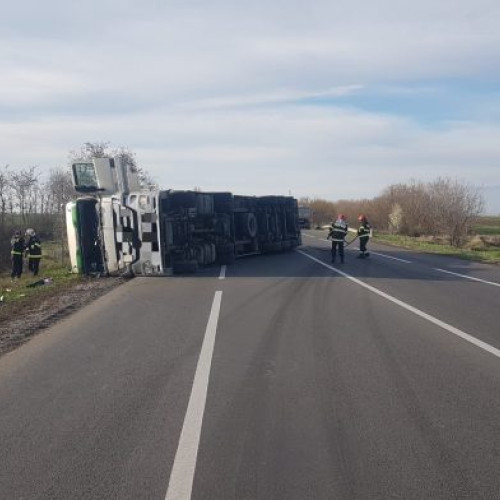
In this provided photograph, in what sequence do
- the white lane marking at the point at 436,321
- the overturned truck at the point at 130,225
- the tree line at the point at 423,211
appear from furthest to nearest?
the tree line at the point at 423,211
the overturned truck at the point at 130,225
the white lane marking at the point at 436,321

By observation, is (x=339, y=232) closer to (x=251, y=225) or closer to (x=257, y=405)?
(x=251, y=225)

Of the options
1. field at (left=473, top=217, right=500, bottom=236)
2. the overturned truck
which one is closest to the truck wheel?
the overturned truck

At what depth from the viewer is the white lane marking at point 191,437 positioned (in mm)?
4137

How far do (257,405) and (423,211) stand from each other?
45.9 meters

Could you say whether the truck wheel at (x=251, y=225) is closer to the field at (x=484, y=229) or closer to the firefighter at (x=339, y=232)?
the firefighter at (x=339, y=232)

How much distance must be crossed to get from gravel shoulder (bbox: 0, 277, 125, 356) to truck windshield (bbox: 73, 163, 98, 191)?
2.57 m

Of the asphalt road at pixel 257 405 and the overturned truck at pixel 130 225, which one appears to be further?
the overturned truck at pixel 130 225

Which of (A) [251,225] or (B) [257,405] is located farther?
(A) [251,225]

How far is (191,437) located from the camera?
5020mm

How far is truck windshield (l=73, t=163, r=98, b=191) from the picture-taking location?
17969 millimetres

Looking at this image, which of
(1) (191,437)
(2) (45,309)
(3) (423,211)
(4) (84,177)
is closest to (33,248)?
(4) (84,177)

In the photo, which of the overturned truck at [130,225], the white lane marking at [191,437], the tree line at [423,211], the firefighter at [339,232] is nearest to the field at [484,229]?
the tree line at [423,211]

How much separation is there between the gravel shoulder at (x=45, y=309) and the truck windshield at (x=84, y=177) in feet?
8.42

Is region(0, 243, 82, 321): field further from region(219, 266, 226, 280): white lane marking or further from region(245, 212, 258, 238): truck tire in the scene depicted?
region(245, 212, 258, 238): truck tire
